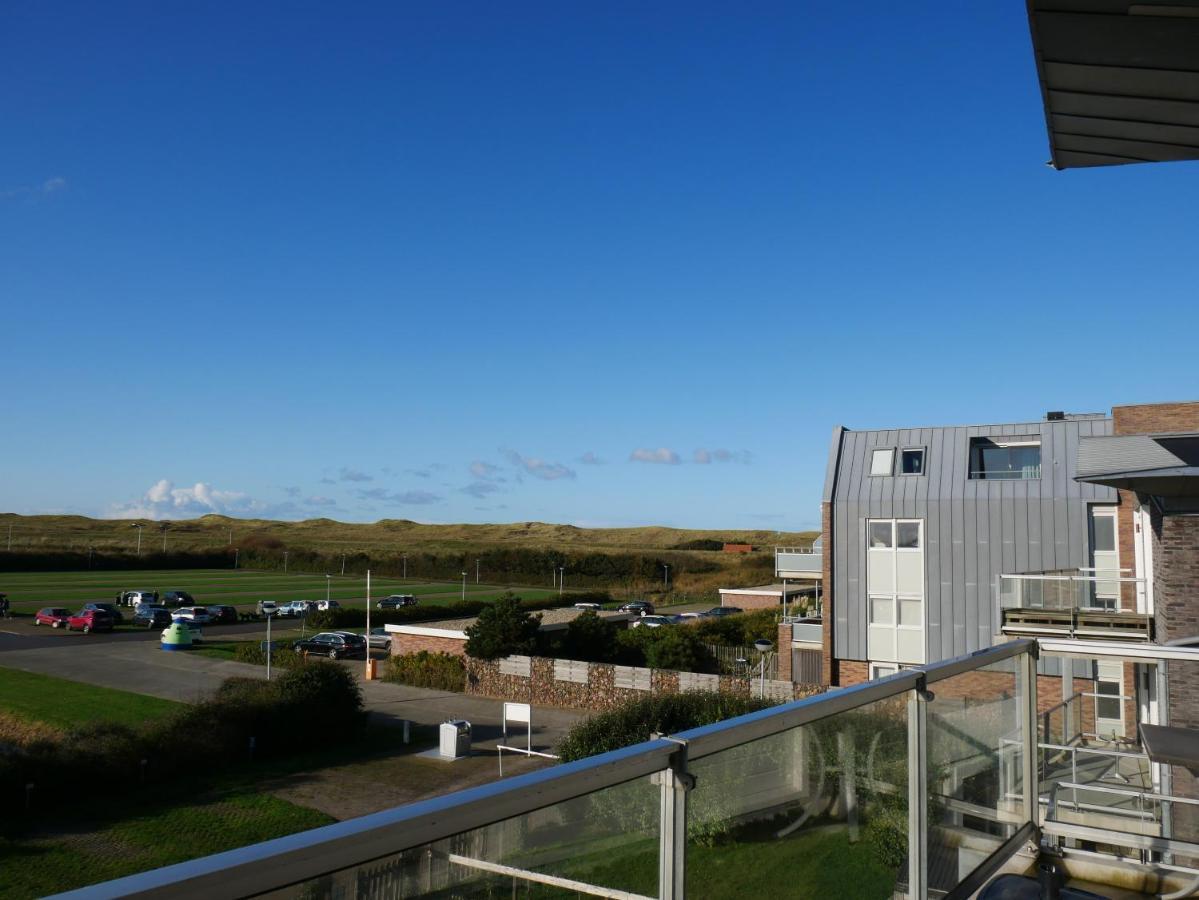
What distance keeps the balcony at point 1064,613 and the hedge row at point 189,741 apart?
16569 millimetres

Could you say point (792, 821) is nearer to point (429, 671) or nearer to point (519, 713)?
point (519, 713)

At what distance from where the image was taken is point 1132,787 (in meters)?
4.80

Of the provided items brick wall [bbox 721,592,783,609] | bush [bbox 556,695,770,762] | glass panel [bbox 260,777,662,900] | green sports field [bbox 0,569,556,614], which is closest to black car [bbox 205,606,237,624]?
green sports field [bbox 0,569,556,614]

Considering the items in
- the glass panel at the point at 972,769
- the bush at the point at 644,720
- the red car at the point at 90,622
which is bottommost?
the red car at the point at 90,622

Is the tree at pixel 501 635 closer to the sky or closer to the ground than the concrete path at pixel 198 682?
closer to the sky

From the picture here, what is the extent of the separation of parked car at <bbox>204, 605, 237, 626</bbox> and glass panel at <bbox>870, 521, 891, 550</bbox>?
4010cm

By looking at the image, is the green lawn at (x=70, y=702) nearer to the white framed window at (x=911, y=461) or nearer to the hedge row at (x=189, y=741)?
the hedge row at (x=189, y=741)

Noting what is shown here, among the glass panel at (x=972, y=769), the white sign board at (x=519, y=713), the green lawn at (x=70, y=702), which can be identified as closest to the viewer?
the glass panel at (x=972, y=769)

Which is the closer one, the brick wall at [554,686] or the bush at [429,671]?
the brick wall at [554,686]

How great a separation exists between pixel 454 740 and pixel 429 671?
36.5ft

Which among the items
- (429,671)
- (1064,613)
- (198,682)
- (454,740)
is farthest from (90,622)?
(1064,613)

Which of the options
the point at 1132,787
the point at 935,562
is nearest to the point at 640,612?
the point at 935,562

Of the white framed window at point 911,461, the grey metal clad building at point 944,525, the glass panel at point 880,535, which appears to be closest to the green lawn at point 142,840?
the grey metal clad building at point 944,525

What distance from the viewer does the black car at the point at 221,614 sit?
172ft
